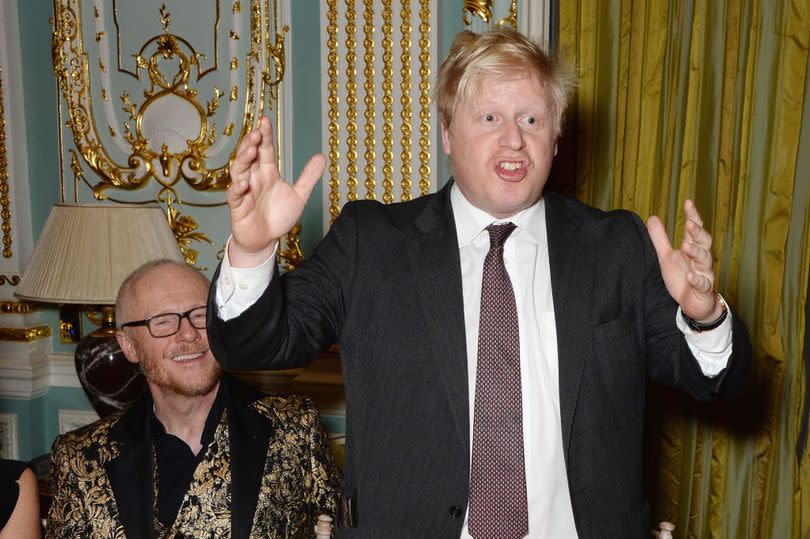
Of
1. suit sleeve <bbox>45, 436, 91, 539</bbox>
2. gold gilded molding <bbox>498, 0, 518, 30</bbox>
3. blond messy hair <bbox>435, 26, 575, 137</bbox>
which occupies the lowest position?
suit sleeve <bbox>45, 436, 91, 539</bbox>

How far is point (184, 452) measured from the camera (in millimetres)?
2219

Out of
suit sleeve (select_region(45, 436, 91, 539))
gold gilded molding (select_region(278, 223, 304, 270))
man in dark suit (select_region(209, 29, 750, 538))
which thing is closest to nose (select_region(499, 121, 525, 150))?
man in dark suit (select_region(209, 29, 750, 538))

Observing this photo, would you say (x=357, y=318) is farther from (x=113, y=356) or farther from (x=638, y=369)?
(x=113, y=356)

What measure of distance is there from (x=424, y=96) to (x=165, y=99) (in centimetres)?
93

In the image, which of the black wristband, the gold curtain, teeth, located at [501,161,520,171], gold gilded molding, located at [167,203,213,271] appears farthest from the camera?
gold gilded molding, located at [167,203,213,271]

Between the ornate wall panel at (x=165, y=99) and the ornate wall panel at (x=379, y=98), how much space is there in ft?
0.72

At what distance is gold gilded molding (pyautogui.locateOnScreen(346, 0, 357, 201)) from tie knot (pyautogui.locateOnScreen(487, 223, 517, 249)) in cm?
144

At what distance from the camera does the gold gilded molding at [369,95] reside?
2.95 meters

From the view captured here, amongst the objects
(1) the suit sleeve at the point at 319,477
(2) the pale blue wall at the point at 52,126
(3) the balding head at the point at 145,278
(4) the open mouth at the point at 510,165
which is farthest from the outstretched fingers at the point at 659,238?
(2) the pale blue wall at the point at 52,126

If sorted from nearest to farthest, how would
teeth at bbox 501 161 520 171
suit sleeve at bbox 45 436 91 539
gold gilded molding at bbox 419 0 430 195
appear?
teeth at bbox 501 161 520 171 → suit sleeve at bbox 45 436 91 539 → gold gilded molding at bbox 419 0 430 195

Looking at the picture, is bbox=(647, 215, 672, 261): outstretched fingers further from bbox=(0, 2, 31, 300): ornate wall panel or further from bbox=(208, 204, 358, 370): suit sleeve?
bbox=(0, 2, 31, 300): ornate wall panel

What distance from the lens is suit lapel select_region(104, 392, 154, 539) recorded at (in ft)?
6.91

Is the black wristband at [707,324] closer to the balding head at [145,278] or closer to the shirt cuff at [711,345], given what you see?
the shirt cuff at [711,345]

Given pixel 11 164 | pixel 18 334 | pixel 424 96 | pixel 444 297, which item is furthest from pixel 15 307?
pixel 444 297
